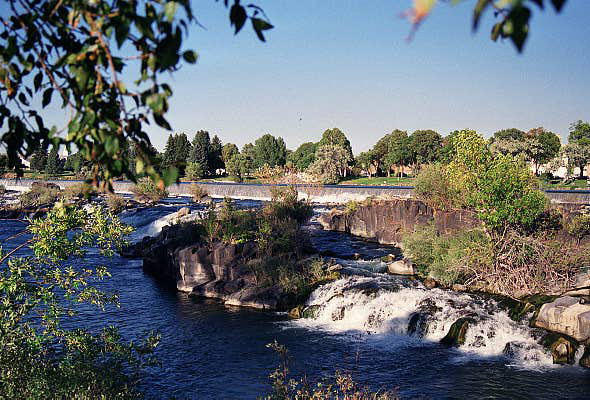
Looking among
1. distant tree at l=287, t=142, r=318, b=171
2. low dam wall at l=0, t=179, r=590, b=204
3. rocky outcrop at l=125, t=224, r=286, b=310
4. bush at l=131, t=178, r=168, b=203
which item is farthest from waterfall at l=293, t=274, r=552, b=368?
distant tree at l=287, t=142, r=318, b=171

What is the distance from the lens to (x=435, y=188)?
2923 centimetres

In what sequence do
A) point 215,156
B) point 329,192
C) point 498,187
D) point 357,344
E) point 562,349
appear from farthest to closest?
point 215,156, point 329,192, point 498,187, point 357,344, point 562,349

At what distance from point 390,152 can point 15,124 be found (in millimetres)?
88783

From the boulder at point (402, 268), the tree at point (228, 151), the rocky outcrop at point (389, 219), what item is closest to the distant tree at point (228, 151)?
the tree at point (228, 151)

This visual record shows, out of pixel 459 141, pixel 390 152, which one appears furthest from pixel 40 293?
pixel 390 152

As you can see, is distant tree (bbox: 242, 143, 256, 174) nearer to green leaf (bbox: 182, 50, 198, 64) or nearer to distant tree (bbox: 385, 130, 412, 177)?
distant tree (bbox: 385, 130, 412, 177)

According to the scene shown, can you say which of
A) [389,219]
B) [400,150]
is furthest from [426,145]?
[389,219]

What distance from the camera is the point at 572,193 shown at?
37.0 m

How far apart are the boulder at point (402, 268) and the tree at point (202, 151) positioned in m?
79.8

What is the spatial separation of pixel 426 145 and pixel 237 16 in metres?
84.8

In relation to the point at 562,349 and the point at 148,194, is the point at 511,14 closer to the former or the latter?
the point at 562,349

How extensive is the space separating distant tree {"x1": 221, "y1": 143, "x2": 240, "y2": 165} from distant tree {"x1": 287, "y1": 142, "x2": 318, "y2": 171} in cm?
1290

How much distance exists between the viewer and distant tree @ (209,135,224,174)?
107062 mm

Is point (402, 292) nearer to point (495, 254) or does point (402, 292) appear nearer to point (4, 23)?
point (495, 254)
